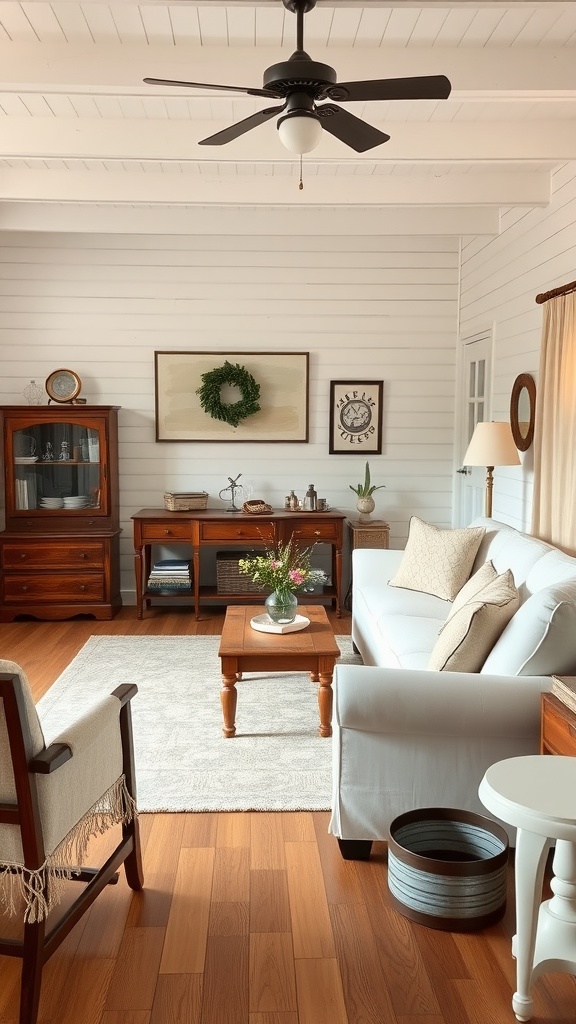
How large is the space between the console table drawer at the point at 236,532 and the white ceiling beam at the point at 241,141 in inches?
106

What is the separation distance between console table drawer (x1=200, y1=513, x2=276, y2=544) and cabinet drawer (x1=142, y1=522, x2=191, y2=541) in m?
0.12

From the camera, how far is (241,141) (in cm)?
409

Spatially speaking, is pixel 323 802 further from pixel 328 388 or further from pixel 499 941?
pixel 328 388

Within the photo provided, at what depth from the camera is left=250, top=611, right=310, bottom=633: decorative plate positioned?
4047mm

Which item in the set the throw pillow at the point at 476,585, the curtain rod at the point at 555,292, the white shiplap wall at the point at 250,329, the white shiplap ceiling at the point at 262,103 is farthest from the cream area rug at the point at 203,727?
the white shiplap ceiling at the point at 262,103

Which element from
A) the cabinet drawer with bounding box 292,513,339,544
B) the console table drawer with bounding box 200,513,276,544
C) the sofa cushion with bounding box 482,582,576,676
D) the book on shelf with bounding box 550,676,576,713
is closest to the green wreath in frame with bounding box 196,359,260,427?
the console table drawer with bounding box 200,513,276,544

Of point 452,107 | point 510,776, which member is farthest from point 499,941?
point 452,107

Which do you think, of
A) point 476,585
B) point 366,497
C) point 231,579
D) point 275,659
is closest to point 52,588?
point 231,579

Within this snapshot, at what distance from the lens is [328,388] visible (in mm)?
6609

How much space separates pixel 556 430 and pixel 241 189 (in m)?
2.22

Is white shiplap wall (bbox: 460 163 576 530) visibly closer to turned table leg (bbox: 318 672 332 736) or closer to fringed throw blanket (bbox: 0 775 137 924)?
turned table leg (bbox: 318 672 332 736)

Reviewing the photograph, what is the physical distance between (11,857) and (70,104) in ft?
10.8

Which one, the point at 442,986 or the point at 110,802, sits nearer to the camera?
the point at 442,986

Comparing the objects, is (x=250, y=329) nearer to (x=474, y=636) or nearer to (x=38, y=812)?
(x=474, y=636)
